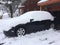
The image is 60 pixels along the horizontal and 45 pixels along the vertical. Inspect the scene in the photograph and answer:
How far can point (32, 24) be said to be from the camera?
500 inches

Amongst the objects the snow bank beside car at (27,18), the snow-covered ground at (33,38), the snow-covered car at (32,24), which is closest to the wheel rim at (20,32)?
the snow-covered car at (32,24)

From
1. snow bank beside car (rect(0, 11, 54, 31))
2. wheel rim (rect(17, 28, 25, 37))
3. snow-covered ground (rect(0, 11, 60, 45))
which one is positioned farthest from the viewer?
snow bank beside car (rect(0, 11, 54, 31))

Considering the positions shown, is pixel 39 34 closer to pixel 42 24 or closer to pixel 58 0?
pixel 42 24

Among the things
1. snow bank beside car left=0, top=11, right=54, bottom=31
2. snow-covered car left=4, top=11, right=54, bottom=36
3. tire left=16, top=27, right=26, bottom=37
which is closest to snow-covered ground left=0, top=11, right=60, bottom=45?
snow bank beside car left=0, top=11, right=54, bottom=31

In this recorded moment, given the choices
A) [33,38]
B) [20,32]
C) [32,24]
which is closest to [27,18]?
[32,24]

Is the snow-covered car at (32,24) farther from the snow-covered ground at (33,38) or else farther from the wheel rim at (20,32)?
the snow-covered ground at (33,38)

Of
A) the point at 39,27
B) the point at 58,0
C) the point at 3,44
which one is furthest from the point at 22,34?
the point at 58,0

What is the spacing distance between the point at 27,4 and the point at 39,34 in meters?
17.8

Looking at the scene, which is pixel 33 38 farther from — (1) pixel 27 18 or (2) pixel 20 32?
(1) pixel 27 18

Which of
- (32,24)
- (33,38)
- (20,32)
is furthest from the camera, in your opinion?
(32,24)

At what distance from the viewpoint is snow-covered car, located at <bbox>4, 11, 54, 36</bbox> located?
12.4 m

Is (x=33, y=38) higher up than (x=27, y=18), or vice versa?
(x=27, y=18)

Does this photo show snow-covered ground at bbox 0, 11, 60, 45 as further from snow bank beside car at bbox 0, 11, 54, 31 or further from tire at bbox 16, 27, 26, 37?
tire at bbox 16, 27, 26, 37

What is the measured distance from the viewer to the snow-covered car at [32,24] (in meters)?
12.4
